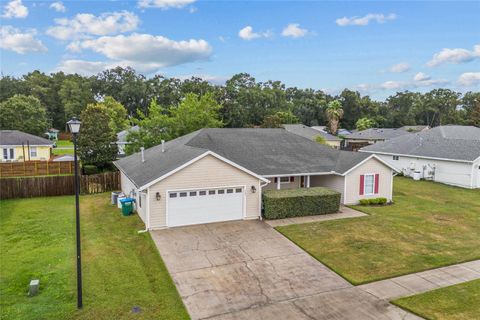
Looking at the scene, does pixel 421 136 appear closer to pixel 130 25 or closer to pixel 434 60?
pixel 434 60

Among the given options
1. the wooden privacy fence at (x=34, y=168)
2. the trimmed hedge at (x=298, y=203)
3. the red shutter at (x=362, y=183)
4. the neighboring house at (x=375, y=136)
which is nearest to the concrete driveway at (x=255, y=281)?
Result: the trimmed hedge at (x=298, y=203)

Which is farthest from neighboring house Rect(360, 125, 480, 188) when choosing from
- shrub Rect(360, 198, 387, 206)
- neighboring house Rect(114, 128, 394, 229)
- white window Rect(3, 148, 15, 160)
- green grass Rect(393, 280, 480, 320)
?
white window Rect(3, 148, 15, 160)

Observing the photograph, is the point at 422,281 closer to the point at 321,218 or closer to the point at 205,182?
the point at 321,218

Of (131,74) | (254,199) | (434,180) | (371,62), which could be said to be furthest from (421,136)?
(131,74)

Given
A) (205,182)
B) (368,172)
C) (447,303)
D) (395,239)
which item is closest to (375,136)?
(368,172)

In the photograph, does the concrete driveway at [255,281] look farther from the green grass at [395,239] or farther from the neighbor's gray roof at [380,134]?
the neighbor's gray roof at [380,134]

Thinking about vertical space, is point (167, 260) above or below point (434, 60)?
below

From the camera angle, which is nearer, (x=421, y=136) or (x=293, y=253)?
(x=293, y=253)
